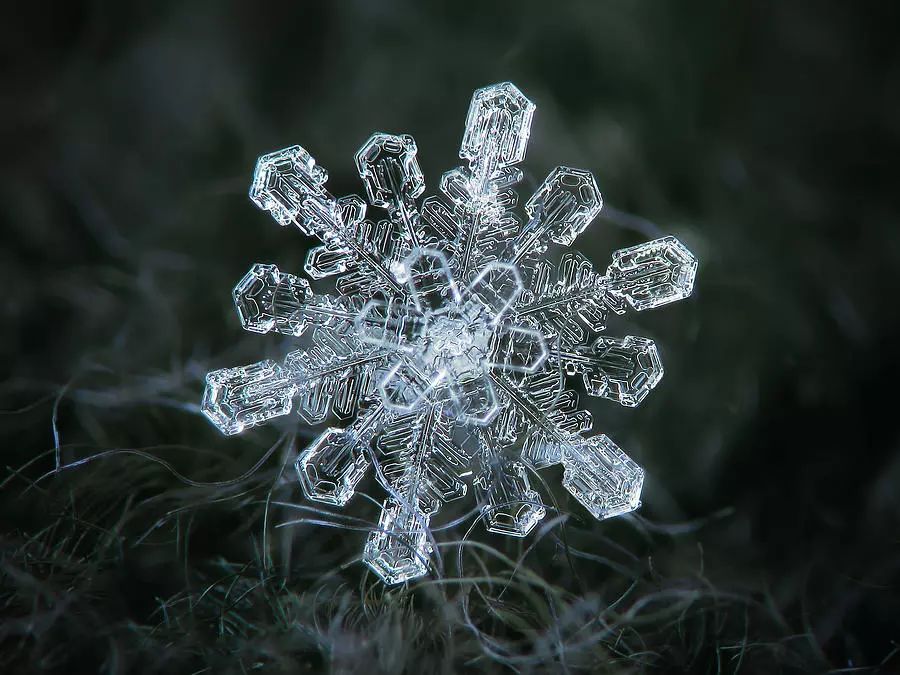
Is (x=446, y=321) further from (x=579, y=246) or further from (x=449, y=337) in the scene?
(x=579, y=246)

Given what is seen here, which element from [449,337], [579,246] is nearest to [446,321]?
[449,337]

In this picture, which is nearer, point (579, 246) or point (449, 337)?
point (449, 337)

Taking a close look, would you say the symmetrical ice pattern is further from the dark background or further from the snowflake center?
the dark background

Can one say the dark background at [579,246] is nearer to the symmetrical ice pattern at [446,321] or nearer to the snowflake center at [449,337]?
the symmetrical ice pattern at [446,321]

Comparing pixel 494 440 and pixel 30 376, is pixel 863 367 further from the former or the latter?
pixel 30 376

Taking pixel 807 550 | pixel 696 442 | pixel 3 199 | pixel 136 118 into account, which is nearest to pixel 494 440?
pixel 696 442
